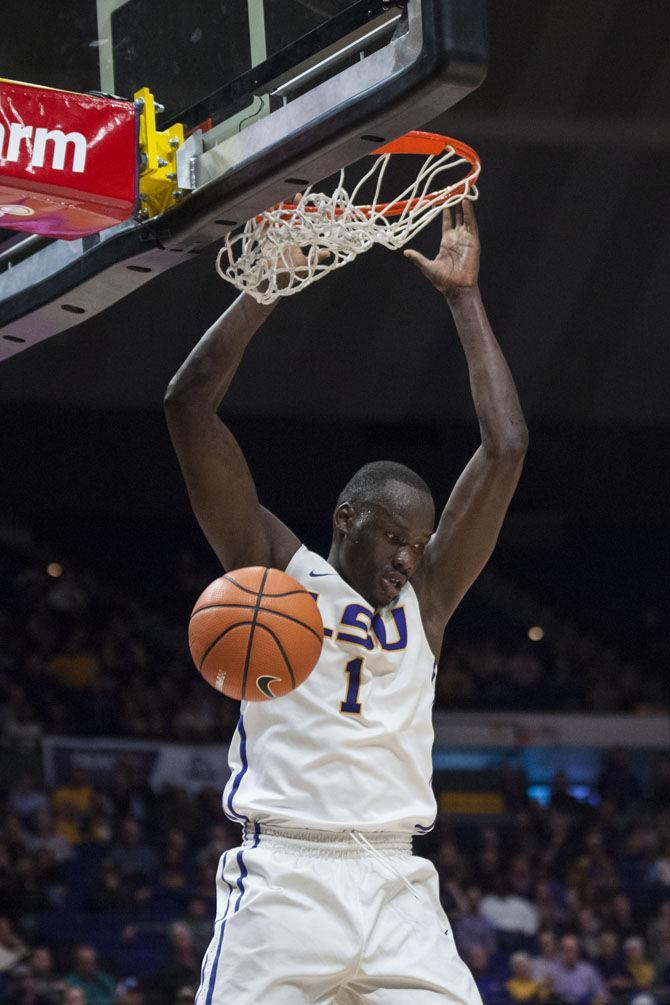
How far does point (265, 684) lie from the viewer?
3441mm

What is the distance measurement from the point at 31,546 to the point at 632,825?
321 inches

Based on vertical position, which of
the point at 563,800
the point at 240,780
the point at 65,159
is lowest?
the point at 563,800

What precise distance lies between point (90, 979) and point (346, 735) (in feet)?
23.6

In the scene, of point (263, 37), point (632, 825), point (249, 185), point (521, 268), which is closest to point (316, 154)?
point (249, 185)

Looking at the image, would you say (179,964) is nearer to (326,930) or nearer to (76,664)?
(76,664)

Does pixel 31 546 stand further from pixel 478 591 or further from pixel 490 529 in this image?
pixel 490 529

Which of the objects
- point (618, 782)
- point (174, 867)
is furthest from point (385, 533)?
A: point (618, 782)

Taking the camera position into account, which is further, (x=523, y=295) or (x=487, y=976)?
(x=523, y=295)

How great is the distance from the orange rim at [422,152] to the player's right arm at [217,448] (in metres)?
0.40

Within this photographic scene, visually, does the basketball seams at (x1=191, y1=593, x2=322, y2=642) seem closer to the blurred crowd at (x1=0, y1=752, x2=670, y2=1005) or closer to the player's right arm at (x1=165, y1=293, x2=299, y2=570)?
the player's right arm at (x1=165, y1=293, x2=299, y2=570)

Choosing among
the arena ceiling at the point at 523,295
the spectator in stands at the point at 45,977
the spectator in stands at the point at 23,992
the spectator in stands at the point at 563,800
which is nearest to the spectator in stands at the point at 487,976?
the spectator in stands at the point at 45,977

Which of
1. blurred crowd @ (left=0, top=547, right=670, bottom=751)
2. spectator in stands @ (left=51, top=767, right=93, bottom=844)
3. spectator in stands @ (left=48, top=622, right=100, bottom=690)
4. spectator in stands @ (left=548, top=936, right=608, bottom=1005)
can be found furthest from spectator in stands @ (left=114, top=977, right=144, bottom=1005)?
spectator in stands @ (left=48, top=622, right=100, bottom=690)

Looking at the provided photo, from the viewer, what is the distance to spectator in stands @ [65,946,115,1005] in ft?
32.4

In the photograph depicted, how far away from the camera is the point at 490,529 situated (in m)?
3.90
